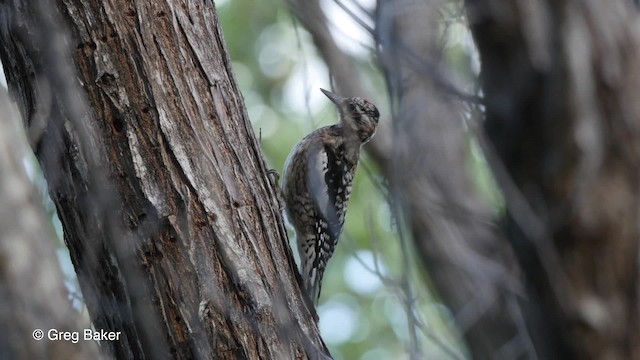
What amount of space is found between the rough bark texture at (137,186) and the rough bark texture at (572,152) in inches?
36.1

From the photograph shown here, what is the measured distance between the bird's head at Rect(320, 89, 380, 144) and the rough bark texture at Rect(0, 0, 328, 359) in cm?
262

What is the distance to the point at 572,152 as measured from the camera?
254cm

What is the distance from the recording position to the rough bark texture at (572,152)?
2.44 metres

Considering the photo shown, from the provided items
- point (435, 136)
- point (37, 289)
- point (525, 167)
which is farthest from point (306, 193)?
point (525, 167)

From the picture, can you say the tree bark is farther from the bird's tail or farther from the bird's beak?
the bird's beak

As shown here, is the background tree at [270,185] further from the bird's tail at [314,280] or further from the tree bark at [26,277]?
the tree bark at [26,277]

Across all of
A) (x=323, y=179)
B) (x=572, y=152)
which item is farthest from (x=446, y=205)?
(x=323, y=179)

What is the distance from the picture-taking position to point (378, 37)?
216 centimetres

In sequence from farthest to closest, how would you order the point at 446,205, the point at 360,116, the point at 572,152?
the point at 360,116 → the point at 446,205 → the point at 572,152

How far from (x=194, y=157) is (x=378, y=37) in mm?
967

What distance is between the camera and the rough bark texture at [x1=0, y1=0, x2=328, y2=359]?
2.82 m

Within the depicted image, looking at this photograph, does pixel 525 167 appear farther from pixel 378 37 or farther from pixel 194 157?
pixel 194 157

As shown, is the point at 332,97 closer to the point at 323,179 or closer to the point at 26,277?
the point at 323,179

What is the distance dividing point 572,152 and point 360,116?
3.01 metres
